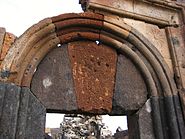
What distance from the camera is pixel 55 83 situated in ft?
8.64

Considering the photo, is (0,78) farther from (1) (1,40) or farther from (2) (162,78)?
(2) (162,78)

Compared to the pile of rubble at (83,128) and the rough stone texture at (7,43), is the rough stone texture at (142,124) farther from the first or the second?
the pile of rubble at (83,128)

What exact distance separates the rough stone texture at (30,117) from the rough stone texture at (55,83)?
0.09m

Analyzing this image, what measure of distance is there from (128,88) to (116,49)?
21.6 inches

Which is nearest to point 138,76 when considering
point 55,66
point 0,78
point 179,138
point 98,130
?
point 179,138

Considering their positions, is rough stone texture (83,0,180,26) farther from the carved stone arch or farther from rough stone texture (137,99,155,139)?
rough stone texture (137,99,155,139)

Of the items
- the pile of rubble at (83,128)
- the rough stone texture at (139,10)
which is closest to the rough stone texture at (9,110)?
the rough stone texture at (139,10)

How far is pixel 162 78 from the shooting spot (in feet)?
9.63

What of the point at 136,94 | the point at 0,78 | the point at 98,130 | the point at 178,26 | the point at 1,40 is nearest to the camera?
the point at 0,78

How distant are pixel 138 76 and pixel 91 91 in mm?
706

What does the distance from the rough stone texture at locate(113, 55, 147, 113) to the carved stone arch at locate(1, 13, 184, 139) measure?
0.04 m

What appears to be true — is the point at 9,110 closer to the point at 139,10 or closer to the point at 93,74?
the point at 93,74

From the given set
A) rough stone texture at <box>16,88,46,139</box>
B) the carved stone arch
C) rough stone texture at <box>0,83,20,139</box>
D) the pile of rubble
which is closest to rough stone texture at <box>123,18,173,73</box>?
the carved stone arch

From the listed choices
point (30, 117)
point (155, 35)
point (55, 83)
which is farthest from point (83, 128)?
point (30, 117)
